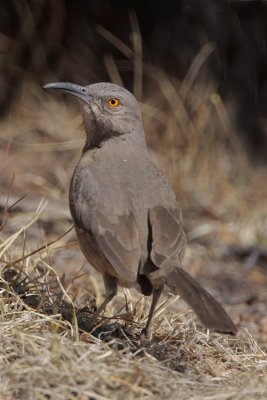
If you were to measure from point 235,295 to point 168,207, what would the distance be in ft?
6.25

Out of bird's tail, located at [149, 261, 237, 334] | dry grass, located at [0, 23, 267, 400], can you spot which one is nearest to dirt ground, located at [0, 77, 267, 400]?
dry grass, located at [0, 23, 267, 400]

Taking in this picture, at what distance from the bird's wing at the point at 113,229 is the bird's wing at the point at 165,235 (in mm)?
95

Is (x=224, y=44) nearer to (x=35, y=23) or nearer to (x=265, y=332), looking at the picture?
(x=35, y=23)

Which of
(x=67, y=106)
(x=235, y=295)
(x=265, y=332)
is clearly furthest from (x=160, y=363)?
(x=67, y=106)

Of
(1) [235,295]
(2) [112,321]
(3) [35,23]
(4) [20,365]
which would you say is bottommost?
(1) [235,295]

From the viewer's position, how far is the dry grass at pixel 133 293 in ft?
12.2

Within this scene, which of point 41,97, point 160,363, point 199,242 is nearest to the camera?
point 160,363

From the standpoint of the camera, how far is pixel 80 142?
27.5 feet

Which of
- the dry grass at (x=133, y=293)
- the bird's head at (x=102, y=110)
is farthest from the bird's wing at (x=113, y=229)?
the bird's head at (x=102, y=110)

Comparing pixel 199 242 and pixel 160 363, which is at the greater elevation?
pixel 160 363

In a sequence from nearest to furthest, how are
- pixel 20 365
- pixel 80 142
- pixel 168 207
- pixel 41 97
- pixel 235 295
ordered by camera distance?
pixel 20 365
pixel 168 207
pixel 235 295
pixel 80 142
pixel 41 97

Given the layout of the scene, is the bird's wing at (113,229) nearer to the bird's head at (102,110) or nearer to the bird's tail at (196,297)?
the bird's tail at (196,297)

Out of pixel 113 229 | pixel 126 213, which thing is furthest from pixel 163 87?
pixel 113 229

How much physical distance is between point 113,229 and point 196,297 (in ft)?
2.04
